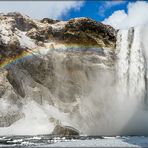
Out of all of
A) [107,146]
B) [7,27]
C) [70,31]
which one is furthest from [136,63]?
[107,146]

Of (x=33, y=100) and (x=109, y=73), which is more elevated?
(x=109, y=73)

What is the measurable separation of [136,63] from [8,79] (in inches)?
763

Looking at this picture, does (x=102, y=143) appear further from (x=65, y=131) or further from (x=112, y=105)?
(x=112, y=105)

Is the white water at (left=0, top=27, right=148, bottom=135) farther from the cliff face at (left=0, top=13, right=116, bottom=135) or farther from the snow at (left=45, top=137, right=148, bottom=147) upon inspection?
the snow at (left=45, top=137, right=148, bottom=147)

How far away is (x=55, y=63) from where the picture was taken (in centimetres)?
6084

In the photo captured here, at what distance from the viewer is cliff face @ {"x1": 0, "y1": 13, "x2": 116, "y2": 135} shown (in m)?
56.1

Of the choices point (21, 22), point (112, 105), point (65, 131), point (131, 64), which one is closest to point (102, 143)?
point (65, 131)

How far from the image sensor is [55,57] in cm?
6122

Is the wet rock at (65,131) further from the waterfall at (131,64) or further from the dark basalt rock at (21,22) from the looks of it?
the dark basalt rock at (21,22)

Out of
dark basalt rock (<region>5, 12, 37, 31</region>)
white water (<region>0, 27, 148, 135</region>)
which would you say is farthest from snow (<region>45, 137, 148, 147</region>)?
dark basalt rock (<region>5, 12, 37, 31</region>)

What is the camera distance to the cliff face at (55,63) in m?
56.1

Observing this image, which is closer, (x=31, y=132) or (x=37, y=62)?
(x=31, y=132)

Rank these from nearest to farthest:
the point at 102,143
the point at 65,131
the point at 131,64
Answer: the point at 102,143 → the point at 65,131 → the point at 131,64

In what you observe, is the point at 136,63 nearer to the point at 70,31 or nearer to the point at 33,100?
the point at 70,31
